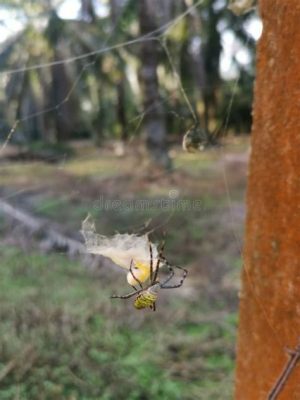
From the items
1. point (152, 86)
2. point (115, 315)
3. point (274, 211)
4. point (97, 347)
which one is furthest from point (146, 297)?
point (152, 86)

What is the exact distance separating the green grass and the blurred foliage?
2308 mm

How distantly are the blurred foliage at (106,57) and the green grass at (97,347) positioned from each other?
90.9 inches

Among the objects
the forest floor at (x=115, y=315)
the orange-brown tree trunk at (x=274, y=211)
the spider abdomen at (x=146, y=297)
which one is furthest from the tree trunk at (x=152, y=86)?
the spider abdomen at (x=146, y=297)

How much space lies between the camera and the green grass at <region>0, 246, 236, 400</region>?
2.52 meters

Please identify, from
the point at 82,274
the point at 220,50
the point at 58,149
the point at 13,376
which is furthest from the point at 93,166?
the point at 13,376

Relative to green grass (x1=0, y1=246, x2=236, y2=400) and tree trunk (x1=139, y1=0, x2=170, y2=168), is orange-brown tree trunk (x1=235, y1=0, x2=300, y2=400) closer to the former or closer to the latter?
green grass (x1=0, y1=246, x2=236, y2=400)

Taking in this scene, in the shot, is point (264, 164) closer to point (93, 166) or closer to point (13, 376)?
point (13, 376)

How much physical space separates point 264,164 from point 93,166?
996cm

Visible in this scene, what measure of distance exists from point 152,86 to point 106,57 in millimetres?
2986

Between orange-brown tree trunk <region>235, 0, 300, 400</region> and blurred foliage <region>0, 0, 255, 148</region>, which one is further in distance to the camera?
blurred foliage <region>0, 0, 255, 148</region>

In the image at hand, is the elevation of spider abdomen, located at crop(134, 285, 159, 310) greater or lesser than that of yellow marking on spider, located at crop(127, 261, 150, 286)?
lesser
